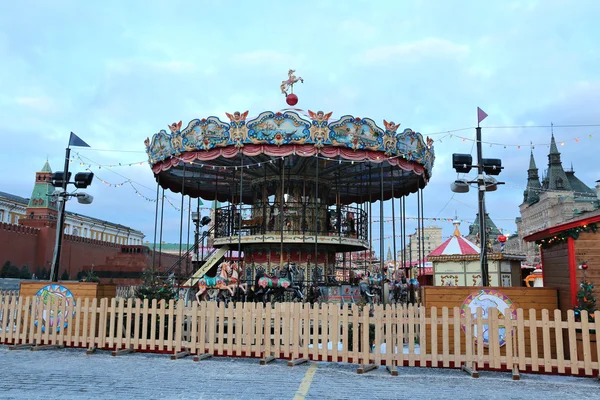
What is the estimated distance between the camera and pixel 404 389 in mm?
6430

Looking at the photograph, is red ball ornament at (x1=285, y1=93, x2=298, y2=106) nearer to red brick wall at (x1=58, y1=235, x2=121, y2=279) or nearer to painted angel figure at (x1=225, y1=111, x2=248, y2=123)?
painted angel figure at (x1=225, y1=111, x2=248, y2=123)

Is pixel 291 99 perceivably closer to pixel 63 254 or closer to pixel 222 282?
pixel 222 282

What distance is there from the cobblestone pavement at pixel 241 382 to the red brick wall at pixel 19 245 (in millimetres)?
35502

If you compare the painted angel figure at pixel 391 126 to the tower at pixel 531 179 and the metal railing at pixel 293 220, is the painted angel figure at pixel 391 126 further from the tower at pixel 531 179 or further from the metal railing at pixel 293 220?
the tower at pixel 531 179

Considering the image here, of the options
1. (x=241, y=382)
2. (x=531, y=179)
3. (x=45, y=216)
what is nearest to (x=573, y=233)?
(x=241, y=382)

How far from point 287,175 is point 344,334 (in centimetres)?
1193

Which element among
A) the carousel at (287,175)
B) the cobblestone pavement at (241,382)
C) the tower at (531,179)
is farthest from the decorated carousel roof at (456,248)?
the tower at (531,179)

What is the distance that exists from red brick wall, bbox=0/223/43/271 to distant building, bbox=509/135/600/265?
2888 inches

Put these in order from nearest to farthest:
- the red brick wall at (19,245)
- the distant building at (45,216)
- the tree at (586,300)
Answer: the tree at (586,300)
the red brick wall at (19,245)
the distant building at (45,216)

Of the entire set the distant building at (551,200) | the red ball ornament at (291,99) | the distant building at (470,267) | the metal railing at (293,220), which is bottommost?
the distant building at (470,267)

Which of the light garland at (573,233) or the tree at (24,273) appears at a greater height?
the light garland at (573,233)

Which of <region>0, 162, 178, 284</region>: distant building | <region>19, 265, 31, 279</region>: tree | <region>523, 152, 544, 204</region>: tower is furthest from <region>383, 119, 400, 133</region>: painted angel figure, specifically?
<region>523, 152, 544, 204</region>: tower

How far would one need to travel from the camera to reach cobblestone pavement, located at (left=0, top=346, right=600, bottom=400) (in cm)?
602

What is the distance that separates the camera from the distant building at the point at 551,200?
289 feet
